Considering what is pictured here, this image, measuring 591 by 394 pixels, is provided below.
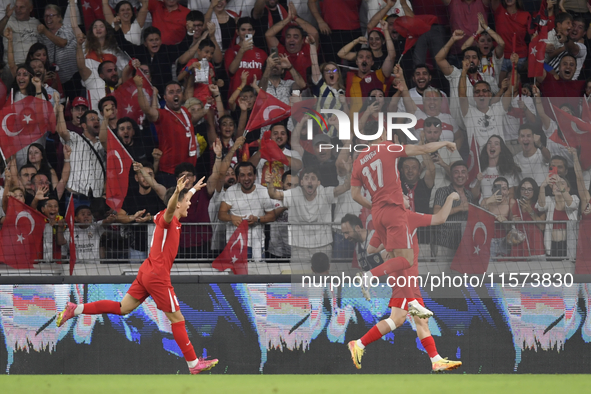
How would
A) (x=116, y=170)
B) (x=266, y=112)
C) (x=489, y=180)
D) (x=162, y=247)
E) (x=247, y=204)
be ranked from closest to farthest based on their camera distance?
(x=162, y=247)
(x=489, y=180)
(x=247, y=204)
(x=116, y=170)
(x=266, y=112)

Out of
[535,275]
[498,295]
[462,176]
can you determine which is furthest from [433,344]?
[462,176]

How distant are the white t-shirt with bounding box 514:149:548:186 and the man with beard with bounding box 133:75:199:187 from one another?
366cm

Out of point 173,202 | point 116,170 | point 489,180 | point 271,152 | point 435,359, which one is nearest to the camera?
point 173,202

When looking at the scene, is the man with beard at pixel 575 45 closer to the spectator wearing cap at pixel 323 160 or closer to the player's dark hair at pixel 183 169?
the spectator wearing cap at pixel 323 160

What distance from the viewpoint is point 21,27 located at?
8.11 m

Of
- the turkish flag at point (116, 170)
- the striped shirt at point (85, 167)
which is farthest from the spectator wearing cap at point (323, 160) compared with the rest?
the striped shirt at point (85, 167)

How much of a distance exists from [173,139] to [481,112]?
3524 mm

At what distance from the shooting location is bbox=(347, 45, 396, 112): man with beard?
7742 mm

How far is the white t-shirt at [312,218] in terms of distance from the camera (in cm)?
621

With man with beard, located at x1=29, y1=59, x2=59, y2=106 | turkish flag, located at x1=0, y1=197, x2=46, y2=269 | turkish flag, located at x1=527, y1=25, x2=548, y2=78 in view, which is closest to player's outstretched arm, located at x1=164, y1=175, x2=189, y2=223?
turkish flag, located at x1=0, y1=197, x2=46, y2=269

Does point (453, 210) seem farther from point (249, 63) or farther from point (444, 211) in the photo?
point (249, 63)

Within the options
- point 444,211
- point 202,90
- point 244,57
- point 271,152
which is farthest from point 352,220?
point 244,57
